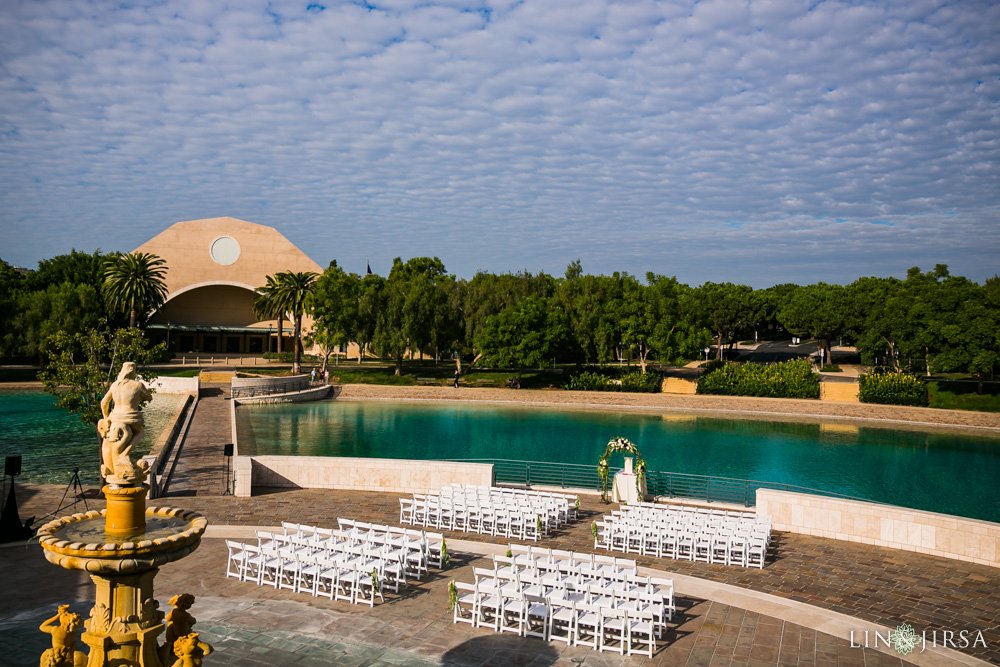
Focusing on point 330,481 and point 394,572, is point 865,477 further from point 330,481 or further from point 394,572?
point 394,572

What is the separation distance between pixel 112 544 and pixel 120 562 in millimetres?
153

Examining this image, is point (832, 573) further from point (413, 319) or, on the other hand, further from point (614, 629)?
point (413, 319)

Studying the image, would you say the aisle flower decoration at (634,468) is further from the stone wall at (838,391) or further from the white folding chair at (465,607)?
the stone wall at (838,391)

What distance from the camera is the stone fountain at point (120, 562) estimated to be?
5.66 metres

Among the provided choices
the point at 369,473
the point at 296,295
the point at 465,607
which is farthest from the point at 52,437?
the point at 296,295

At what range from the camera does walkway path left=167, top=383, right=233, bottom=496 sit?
19.3 m

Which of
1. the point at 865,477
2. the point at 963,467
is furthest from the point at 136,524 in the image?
the point at 963,467

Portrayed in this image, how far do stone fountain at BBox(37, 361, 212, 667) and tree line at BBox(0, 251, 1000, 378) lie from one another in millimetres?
50597

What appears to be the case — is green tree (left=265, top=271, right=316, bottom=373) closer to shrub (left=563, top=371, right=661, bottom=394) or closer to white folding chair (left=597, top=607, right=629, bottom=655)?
shrub (left=563, top=371, right=661, bottom=394)

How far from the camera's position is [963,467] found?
32.8 metres

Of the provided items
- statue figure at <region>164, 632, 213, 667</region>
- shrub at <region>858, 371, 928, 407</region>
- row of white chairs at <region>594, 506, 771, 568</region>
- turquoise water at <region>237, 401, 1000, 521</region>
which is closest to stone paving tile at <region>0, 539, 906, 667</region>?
row of white chairs at <region>594, 506, 771, 568</region>

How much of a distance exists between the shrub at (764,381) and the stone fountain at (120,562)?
2019 inches

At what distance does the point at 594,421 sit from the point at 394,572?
3358 cm

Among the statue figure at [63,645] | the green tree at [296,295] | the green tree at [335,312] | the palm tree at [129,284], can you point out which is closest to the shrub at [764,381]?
the green tree at [335,312]
